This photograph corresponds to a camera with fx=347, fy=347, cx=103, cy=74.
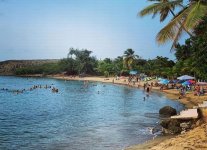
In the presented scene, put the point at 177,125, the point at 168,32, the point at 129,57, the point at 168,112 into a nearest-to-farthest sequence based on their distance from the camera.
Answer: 1. the point at 168,32
2. the point at 177,125
3. the point at 168,112
4. the point at 129,57

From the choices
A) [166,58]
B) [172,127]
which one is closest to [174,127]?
[172,127]

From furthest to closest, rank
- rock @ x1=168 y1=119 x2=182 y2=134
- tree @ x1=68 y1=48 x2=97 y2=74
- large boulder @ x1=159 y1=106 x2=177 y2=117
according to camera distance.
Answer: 1. tree @ x1=68 y1=48 x2=97 y2=74
2. large boulder @ x1=159 y1=106 x2=177 y2=117
3. rock @ x1=168 y1=119 x2=182 y2=134

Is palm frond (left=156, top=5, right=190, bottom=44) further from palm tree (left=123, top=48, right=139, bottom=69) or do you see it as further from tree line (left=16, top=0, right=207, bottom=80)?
palm tree (left=123, top=48, right=139, bottom=69)

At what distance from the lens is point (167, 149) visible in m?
15.1

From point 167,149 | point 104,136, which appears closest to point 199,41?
point 104,136

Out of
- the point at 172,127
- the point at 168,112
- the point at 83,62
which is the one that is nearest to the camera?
the point at 172,127

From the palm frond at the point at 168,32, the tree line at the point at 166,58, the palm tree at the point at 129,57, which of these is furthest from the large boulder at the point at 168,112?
the palm tree at the point at 129,57

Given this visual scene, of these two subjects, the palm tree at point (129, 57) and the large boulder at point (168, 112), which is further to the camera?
the palm tree at point (129, 57)

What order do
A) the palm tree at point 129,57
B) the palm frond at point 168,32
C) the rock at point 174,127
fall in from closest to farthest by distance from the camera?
the palm frond at point 168,32 → the rock at point 174,127 → the palm tree at point 129,57

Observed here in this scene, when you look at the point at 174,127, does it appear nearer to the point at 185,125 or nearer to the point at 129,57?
the point at 185,125

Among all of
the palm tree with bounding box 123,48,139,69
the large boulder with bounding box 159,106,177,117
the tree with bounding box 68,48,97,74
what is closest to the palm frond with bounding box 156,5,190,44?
the large boulder with bounding box 159,106,177,117

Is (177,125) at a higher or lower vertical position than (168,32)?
lower

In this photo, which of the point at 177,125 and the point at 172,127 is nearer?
the point at 172,127

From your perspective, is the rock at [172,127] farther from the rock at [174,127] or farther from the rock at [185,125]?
the rock at [185,125]
